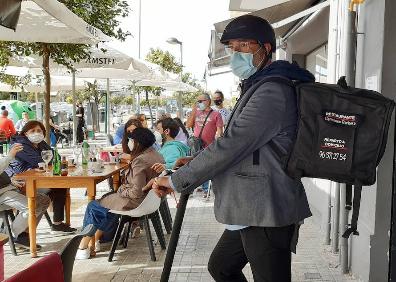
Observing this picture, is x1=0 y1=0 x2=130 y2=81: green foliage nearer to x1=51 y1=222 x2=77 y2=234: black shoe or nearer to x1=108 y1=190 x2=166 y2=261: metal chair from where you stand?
x1=51 y1=222 x2=77 y2=234: black shoe

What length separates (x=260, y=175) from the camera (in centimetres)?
243

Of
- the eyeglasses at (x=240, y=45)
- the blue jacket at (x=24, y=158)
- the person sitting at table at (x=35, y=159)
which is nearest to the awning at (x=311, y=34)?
the person sitting at table at (x=35, y=159)

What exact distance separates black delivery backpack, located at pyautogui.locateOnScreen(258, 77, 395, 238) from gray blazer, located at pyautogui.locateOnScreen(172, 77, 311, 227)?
80 millimetres

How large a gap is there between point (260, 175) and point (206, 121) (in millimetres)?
7484

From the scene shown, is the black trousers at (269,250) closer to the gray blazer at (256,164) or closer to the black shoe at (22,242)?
the gray blazer at (256,164)

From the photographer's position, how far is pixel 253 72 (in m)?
2.74

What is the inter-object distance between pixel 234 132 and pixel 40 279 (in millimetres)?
1148

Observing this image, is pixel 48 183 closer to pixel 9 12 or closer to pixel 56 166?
pixel 56 166

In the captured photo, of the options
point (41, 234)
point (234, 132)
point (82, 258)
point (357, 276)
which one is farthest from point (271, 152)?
point (41, 234)

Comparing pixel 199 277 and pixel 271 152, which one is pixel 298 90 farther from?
pixel 199 277

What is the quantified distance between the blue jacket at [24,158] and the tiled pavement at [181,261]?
36.7 inches

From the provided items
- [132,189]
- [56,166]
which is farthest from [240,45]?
[56,166]

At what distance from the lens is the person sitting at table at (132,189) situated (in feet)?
17.6

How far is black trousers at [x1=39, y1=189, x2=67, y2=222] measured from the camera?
680 centimetres
